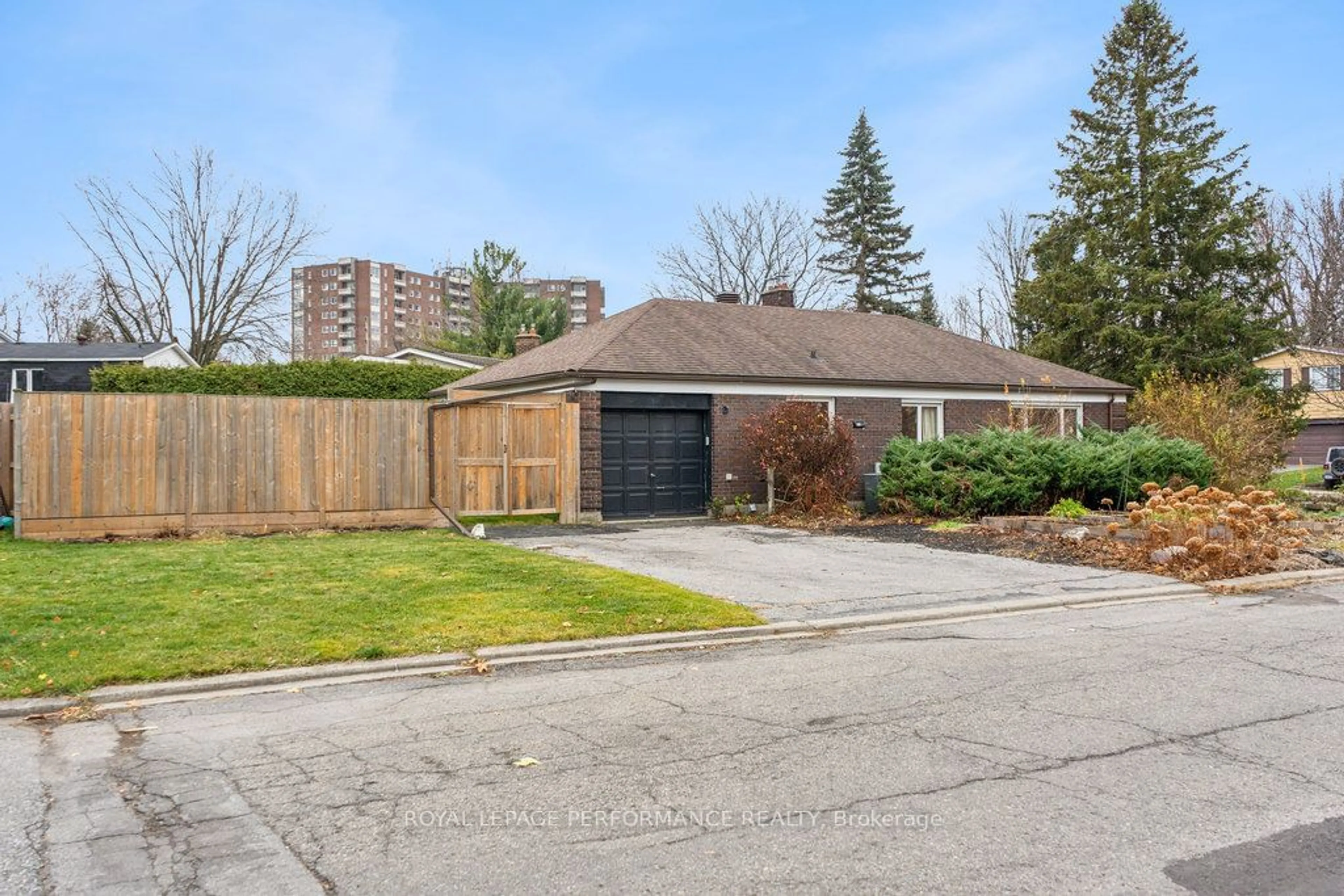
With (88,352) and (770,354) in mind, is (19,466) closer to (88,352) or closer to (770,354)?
(770,354)

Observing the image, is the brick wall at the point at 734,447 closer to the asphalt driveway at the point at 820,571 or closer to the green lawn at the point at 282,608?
the asphalt driveway at the point at 820,571

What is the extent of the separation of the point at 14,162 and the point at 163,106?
6.19 metres

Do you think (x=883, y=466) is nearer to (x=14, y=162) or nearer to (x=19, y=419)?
(x=19, y=419)

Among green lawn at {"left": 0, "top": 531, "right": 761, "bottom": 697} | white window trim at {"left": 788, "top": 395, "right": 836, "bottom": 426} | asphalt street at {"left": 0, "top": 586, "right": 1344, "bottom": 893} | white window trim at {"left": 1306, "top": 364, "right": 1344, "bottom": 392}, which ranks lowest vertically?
asphalt street at {"left": 0, "top": 586, "right": 1344, "bottom": 893}

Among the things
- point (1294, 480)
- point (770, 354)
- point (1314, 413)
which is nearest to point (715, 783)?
point (770, 354)

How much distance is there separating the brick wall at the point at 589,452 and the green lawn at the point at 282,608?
5.66 metres

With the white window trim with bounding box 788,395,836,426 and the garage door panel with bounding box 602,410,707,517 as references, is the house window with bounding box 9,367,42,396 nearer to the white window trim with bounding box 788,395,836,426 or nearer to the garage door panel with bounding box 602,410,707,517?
the garage door panel with bounding box 602,410,707,517

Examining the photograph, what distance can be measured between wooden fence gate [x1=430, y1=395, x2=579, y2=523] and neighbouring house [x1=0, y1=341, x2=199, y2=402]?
1050 inches

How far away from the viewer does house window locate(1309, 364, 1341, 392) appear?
110 feet

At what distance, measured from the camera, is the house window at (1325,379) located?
3347 cm

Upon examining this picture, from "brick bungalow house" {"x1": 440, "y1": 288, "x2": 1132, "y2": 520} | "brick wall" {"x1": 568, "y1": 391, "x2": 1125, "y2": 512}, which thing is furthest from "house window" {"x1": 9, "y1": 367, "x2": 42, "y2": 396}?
"brick wall" {"x1": 568, "y1": 391, "x2": 1125, "y2": 512}

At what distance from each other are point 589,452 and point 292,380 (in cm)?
1167

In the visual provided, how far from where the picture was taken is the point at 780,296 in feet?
89.4

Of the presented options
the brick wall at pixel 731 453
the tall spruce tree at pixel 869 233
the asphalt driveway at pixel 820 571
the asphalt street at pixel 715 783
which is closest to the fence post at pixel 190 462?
the asphalt driveway at pixel 820 571
